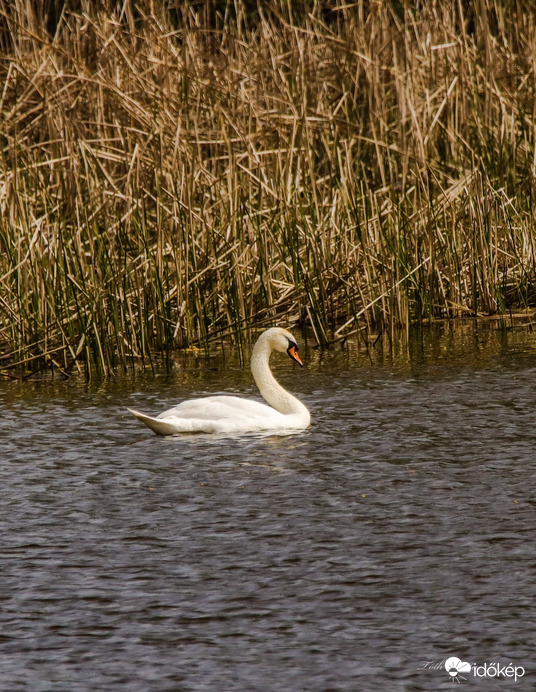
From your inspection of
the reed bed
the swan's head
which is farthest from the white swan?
the reed bed

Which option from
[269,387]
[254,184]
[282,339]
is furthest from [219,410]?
[254,184]

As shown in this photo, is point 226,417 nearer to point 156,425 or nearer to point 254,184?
point 156,425

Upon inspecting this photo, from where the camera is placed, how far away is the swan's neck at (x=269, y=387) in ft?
25.8

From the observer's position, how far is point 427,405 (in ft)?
27.1

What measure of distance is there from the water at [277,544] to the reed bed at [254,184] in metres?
1.33

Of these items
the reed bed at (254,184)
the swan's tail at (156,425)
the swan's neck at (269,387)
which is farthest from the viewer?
the reed bed at (254,184)

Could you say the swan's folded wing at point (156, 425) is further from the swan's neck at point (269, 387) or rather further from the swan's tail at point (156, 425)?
the swan's neck at point (269, 387)

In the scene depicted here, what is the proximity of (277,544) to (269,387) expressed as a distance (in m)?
2.91

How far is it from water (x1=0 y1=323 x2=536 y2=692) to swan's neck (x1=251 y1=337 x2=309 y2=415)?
24 centimetres

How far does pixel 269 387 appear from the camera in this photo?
26.7 feet

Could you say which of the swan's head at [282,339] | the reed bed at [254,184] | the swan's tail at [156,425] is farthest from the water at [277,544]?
the reed bed at [254,184]

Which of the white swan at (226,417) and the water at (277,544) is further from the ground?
the white swan at (226,417)

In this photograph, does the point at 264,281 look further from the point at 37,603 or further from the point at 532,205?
the point at 37,603

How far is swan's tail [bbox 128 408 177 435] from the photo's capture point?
738cm
